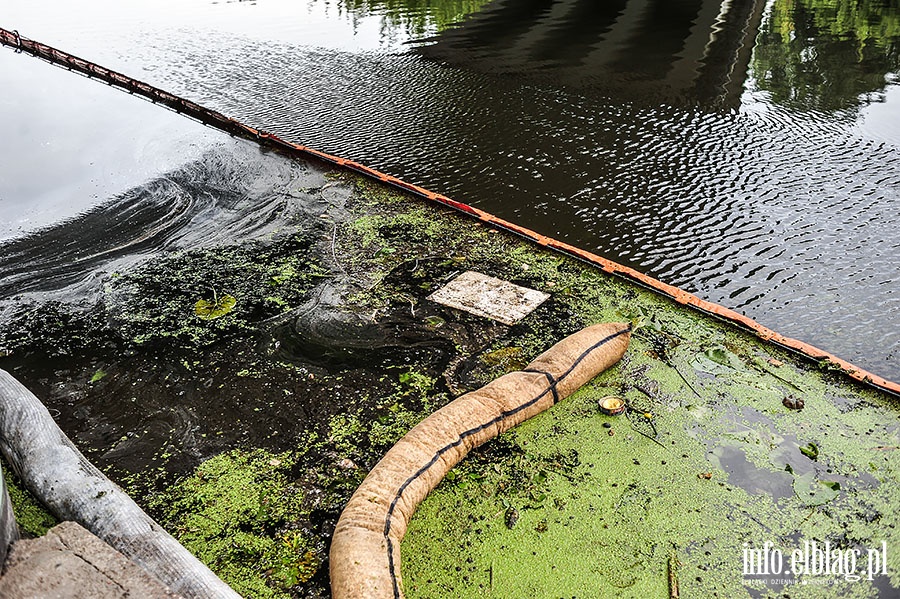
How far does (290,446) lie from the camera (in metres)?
3.37

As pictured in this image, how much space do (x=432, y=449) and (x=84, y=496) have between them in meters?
1.48

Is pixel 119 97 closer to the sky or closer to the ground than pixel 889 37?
closer to the ground

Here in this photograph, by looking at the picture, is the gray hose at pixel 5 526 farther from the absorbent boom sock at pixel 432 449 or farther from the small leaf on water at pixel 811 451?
the small leaf on water at pixel 811 451

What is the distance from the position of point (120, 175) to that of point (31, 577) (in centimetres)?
523

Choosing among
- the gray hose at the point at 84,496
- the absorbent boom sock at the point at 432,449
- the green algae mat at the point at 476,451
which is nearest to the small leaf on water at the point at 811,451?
the green algae mat at the point at 476,451

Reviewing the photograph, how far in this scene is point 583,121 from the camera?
789 cm

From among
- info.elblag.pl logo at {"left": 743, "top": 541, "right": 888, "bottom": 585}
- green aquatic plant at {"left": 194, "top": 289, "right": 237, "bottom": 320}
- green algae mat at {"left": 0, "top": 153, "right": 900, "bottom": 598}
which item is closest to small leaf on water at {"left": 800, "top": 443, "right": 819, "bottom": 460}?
green algae mat at {"left": 0, "top": 153, "right": 900, "bottom": 598}

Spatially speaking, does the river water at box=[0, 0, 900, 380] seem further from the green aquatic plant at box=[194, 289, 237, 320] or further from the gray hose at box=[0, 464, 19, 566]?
the gray hose at box=[0, 464, 19, 566]

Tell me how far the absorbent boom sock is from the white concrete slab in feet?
2.02

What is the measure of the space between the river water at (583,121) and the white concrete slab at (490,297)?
1.19 m

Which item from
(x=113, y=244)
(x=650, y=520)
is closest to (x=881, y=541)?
(x=650, y=520)

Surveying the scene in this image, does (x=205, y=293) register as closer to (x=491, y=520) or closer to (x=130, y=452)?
(x=130, y=452)

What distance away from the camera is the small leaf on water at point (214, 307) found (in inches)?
173

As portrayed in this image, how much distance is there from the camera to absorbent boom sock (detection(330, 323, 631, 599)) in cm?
252
